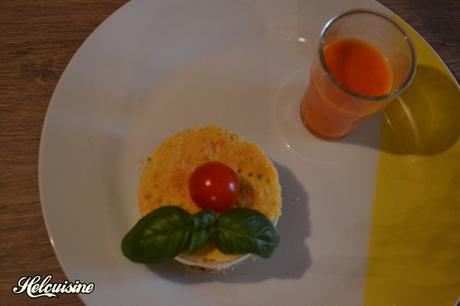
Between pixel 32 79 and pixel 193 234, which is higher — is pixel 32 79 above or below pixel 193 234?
above

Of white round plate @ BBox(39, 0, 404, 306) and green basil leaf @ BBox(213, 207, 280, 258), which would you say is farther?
white round plate @ BBox(39, 0, 404, 306)

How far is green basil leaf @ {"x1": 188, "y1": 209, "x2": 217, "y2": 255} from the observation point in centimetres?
153

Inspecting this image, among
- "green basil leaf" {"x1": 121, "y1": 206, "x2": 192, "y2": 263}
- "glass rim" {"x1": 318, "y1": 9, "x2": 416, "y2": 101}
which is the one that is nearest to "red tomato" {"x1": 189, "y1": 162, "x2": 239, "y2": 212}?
"green basil leaf" {"x1": 121, "y1": 206, "x2": 192, "y2": 263}

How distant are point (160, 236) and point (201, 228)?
15cm

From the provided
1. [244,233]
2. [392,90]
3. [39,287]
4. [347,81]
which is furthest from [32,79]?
[392,90]

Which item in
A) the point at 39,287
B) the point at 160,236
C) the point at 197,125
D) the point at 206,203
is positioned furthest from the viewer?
the point at 197,125

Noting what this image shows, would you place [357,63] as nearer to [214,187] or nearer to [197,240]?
[214,187]

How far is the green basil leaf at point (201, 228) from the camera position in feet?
5.01

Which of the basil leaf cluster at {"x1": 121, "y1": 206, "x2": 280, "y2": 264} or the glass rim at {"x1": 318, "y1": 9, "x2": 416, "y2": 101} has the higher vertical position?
the glass rim at {"x1": 318, "y1": 9, "x2": 416, "y2": 101}

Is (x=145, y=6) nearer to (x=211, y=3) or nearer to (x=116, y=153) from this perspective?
(x=211, y=3)

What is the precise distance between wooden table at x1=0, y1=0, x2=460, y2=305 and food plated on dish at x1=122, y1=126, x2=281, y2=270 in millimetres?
512

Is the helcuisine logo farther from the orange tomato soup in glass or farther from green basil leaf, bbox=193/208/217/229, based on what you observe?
the orange tomato soup in glass

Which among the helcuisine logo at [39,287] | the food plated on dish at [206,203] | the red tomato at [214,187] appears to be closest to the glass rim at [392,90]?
the food plated on dish at [206,203]

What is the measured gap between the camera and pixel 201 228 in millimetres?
1541
